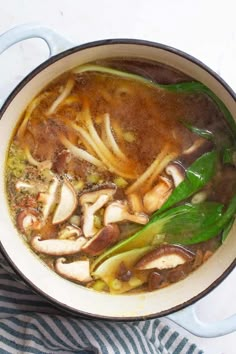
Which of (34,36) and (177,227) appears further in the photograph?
(177,227)

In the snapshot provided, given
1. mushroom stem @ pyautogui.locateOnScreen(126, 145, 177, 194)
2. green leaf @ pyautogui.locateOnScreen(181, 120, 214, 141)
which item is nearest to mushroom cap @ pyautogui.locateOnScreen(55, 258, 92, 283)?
mushroom stem @ pyautogui.locateOnScreen(126, 145, 177, 194)

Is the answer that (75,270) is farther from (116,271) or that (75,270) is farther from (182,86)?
(182,86)

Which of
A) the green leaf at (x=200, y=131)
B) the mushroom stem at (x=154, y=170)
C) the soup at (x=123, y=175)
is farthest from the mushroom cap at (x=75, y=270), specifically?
the green leaf at (x=200, y=131)

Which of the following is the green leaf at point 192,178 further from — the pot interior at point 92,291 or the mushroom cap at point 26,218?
the mushroom cap at point 26,218

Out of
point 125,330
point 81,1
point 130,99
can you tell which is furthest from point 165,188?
point 81,1

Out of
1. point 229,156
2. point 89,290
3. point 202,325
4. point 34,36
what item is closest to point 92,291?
point 89,290

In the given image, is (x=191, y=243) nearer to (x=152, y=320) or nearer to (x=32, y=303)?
(x=152, y=320)
